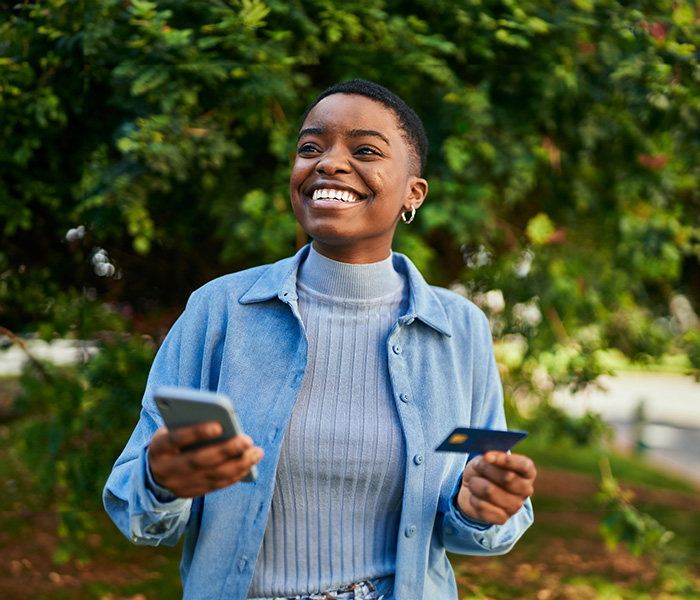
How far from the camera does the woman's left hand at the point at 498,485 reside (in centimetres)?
131

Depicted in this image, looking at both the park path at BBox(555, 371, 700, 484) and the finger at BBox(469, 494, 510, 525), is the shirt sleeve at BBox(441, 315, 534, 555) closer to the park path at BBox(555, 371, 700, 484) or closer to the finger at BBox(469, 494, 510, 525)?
the finger at BBox(469, 494, 510, 525)

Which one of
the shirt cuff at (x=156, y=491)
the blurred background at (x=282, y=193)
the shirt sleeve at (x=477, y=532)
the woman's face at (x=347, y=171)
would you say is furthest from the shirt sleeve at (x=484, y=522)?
the blurred background at (x=282, y=193)

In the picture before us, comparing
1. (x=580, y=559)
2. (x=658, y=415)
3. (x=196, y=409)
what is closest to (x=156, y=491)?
(x=196, y=409)

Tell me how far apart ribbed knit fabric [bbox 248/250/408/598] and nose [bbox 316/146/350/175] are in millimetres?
415

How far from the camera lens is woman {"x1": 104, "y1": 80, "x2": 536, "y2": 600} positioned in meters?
1.44

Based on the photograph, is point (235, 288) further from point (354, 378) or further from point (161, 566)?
point (161, 566)

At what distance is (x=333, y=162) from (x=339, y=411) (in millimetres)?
566

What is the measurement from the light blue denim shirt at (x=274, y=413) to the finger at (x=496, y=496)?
108 millimetres

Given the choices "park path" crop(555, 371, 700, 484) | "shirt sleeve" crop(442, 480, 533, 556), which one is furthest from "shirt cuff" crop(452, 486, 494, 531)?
"park path" crop(555, 371, 700, 484)

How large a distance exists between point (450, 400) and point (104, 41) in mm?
1995

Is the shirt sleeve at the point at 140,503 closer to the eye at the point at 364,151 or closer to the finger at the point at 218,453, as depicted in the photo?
the finger at the point at 218,453

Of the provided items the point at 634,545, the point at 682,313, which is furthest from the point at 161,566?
the point at 682,313

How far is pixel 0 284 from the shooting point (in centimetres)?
322

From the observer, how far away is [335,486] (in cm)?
147
